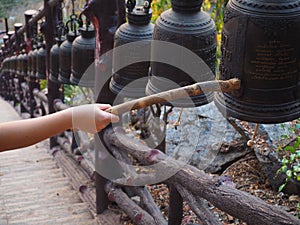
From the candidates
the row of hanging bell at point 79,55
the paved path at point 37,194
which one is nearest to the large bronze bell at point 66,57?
the row of hanging bell at point 79,55

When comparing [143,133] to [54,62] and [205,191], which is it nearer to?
[54,62]

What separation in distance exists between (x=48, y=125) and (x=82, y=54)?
169 cm

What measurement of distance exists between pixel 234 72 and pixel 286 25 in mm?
241

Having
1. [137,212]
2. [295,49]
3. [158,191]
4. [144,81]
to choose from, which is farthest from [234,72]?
[158,191]

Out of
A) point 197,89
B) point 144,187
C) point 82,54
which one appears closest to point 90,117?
point 197,89

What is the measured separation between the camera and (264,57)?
4.91 feet

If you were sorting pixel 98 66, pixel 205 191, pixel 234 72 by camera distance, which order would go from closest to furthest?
1. pixel 234 72
2. pixel 205 191
3. pixel 98 66

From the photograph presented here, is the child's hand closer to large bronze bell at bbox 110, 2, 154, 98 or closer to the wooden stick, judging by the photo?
the wooden stick

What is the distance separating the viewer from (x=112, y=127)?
10.8 ft

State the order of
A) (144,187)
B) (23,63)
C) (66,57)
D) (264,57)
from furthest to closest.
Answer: (23,63) → (66,57) → (144,187) → (264,57)

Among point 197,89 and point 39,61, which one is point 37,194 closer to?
point 39,61

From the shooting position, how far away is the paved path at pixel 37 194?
3564 millimetres

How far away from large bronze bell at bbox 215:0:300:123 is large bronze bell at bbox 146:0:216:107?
0.29 m

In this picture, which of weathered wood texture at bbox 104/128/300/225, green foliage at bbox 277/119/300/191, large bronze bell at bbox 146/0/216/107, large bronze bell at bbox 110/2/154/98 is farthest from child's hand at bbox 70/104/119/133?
green foliage at bbox 277/119/300/191
